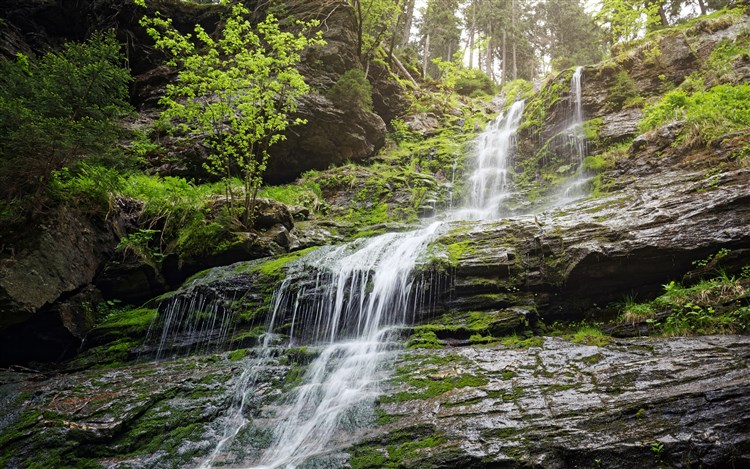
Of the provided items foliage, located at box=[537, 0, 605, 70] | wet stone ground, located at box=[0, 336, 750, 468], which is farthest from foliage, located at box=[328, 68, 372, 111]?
foliage, located at box=[537, 0, 605, 70]

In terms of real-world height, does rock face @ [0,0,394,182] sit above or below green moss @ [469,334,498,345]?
above

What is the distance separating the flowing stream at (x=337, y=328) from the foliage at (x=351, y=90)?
294 inches

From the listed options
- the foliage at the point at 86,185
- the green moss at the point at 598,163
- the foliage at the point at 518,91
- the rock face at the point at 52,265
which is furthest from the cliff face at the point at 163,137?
the green moss at the point at 598,163

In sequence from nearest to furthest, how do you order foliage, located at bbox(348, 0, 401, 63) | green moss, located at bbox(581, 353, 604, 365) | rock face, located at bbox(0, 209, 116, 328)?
1. green moss, located at bbox(581, 353, 604, 365)
2. rock face, located at bbox(0, 209, 116, 328)
3. foliage, located at bbox(348, 0, 401, 63)

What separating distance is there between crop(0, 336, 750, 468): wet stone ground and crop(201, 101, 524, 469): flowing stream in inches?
9.6

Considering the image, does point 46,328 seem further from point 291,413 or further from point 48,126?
point 291,413

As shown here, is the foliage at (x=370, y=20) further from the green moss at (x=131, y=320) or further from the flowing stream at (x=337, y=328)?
the green moss at (x=131, y=320)

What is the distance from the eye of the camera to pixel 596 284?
20.5 feet

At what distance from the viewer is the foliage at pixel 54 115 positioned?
20.1 ft

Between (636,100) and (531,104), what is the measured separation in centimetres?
374

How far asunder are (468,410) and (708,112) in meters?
9.01

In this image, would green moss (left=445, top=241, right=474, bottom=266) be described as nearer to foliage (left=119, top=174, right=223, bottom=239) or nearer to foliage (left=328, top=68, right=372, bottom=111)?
foliage (left=119, top=174, right=223, bottom=239)

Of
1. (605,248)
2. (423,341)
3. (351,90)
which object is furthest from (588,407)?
(351,90)

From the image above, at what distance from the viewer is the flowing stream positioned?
4.75 metres
